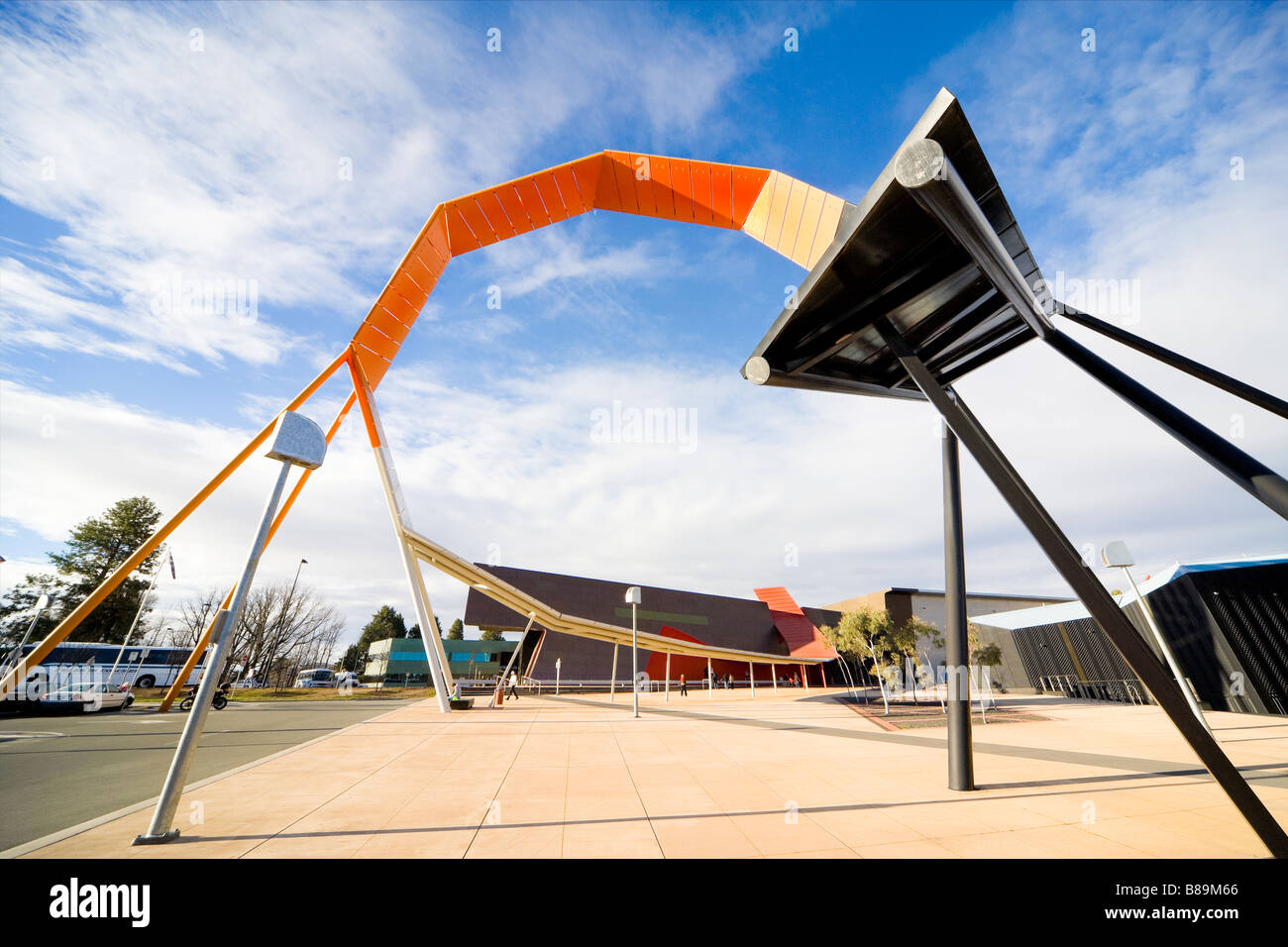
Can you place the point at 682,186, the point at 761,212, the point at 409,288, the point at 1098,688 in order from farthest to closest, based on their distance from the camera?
the point at 1098,688 < the point at 409,288 < the point at 682,186 < the point at 761,212

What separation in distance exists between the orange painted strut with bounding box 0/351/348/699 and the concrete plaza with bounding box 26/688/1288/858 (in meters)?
7.19

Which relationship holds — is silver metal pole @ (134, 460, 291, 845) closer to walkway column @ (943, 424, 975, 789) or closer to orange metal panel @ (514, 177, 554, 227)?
walkway column @ (943, 424, 975, 789)

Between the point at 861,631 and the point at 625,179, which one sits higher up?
the point at 625,179

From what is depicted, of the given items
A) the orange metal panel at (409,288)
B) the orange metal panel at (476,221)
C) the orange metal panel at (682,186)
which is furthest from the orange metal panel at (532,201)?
the orange metal panel at (682,186)

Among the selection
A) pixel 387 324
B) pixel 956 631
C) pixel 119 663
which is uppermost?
pixel 387 324

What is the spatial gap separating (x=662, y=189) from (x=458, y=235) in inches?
294

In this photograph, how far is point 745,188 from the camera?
30.6 feet

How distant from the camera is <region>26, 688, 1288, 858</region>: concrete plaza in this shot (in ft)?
15.0

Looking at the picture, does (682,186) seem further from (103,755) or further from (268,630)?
(268,630)

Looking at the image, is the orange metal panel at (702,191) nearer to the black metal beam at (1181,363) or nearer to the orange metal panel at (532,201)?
the orange metal panel at (532,201)

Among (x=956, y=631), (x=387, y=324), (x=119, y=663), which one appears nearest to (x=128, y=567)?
(x=387, y=324)

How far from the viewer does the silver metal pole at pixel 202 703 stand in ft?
15.2
